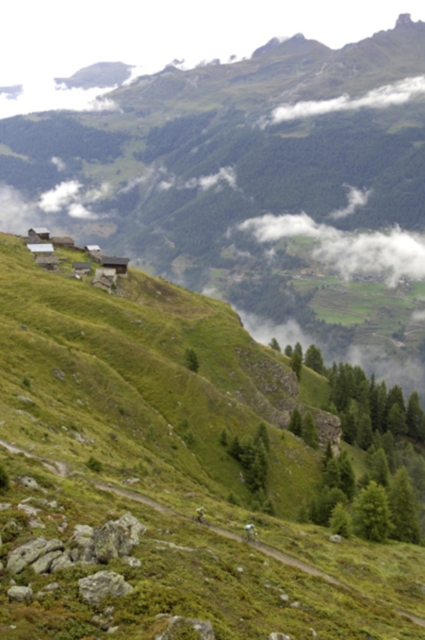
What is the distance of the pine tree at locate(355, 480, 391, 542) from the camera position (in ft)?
217

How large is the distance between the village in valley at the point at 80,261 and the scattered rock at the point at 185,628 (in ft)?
353

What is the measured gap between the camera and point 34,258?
129500 millimetres

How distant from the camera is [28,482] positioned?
34531mm

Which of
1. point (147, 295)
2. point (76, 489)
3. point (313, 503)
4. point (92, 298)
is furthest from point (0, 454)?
point (147, 295)

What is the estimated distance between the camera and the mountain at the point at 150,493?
23.8 metres

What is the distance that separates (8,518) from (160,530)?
39.2 ft

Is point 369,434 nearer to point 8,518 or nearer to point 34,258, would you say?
point 34,258

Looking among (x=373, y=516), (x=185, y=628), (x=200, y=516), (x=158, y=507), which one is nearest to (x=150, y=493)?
(x=158, y=507)

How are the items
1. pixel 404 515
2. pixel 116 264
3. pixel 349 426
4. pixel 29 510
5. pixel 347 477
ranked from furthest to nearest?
1. pixel 349 426
2. pixel 116 264
3. pixel 347 477
4. pixel 404 515
5. pixel 29 510

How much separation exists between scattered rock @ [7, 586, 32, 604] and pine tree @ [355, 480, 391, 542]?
55.0m

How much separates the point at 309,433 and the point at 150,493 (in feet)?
235

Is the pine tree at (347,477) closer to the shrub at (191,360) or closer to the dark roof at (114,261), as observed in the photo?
the shrub at (191,360)

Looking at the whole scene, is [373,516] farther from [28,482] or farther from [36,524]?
[36,524]

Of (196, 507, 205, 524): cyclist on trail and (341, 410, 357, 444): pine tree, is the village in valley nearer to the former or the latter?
(341, 410, 357, 444): pine tree
